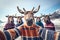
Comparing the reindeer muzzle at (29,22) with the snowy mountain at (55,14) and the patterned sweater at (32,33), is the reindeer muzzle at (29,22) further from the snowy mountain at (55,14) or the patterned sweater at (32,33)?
the snowy mountain at (55,14)

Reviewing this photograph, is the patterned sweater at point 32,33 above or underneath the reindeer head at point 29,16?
underneath

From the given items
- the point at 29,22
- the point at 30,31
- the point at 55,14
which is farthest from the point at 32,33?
the point at 55,14

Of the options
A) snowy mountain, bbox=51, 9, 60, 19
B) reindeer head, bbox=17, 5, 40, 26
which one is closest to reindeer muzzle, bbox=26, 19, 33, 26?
reindeer head, bbox=17, 5, 40, 26

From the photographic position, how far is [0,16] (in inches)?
81.6

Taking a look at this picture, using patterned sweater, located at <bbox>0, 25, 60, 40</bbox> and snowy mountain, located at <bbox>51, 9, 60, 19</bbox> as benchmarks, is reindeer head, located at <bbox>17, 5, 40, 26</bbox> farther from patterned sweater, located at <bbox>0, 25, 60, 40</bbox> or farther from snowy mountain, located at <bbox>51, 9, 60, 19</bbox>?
snowy mountain, located at <bbox>51, 9, 60, 19</bbox>

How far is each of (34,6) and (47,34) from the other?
0.40 metres

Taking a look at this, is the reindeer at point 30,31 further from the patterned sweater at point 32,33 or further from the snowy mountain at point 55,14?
the snowy mountain at point 55,14

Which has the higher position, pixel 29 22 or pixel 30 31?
pixel 29 22

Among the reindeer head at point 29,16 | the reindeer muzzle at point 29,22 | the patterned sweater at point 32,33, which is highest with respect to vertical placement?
the reindeer head at point 29,16

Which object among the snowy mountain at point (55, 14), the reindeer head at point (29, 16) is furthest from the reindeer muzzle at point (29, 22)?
the snowy mountain at point (55, 14)

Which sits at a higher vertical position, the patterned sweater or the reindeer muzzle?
the reindeer muzzle

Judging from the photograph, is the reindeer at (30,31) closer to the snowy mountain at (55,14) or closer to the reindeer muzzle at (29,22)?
the reindeer muzzle at (29,22)

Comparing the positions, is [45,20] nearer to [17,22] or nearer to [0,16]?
[17,22]

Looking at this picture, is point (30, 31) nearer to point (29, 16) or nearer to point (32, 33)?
point (32, 33)
